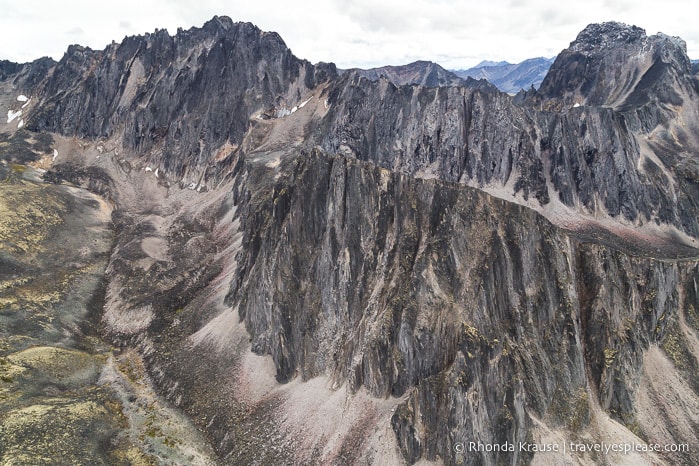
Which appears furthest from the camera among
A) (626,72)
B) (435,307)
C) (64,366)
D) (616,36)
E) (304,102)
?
(616,36)

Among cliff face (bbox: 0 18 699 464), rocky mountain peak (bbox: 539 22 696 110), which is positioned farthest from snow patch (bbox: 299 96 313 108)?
rocky mountain peak (bbox: 539 22 696 110)

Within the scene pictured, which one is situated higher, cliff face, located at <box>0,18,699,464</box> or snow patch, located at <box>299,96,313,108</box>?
snow patch, located at <box>299,96,313,108</box>

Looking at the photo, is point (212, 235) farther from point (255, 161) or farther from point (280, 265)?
point (280, 265)

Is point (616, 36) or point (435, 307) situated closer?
point (435, 307)

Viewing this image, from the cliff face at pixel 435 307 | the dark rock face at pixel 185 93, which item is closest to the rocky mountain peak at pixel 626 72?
the cliff face at pixel 435 307

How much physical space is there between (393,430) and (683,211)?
3815 inches

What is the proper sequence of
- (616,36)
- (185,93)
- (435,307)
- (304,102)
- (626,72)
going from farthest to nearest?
(616,36), (626,72), (304,102), (185,93), (435,307)

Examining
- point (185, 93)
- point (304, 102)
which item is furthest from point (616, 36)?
point (185, 93)

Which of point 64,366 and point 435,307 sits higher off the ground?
point 435,307

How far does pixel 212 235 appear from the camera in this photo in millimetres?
109562

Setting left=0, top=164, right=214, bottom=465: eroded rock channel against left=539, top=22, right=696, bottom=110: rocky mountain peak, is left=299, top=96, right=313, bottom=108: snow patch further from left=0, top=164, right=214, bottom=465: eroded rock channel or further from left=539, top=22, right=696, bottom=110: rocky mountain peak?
left=539, top=22, right=696, bottom=110: rocky mountain peak

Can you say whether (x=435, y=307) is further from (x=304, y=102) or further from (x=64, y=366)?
(x=304, y=102)

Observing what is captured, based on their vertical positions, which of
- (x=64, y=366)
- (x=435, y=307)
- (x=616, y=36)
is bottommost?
(x=64, y=366)

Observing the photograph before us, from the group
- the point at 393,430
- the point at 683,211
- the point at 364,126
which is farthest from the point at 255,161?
the point at 683,211
